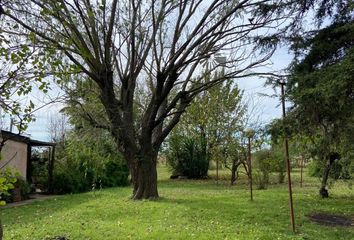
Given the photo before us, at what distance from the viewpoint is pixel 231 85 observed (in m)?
27.1

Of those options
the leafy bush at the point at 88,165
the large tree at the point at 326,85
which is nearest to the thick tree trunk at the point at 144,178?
the leafy bush at the point at 88,165

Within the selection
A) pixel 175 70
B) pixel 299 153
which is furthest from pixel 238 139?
pixel 175 70

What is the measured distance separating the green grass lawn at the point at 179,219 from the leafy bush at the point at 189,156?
38.0 feet

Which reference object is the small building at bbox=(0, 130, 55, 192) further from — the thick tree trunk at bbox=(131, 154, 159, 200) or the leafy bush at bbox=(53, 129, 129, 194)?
the thick tree trunk at bbox=(131, 154, 159, 200)

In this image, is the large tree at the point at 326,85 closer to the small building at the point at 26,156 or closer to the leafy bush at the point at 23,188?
the leafy bush at the point at 23,188

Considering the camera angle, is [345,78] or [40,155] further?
[40,155]

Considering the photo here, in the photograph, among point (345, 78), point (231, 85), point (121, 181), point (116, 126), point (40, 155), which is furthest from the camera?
point (231, 85)

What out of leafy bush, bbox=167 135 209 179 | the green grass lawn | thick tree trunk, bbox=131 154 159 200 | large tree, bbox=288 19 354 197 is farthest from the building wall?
large tree, bbox=288 19 354 197

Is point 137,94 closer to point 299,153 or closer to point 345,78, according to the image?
point 299,153

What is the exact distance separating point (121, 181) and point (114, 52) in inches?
407

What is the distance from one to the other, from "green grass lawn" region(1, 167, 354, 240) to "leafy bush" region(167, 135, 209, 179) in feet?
38.0

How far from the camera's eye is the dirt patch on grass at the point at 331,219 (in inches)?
355

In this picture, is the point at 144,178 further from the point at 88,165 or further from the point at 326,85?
the point at 326,85

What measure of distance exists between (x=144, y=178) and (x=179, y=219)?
4404 millimetres
